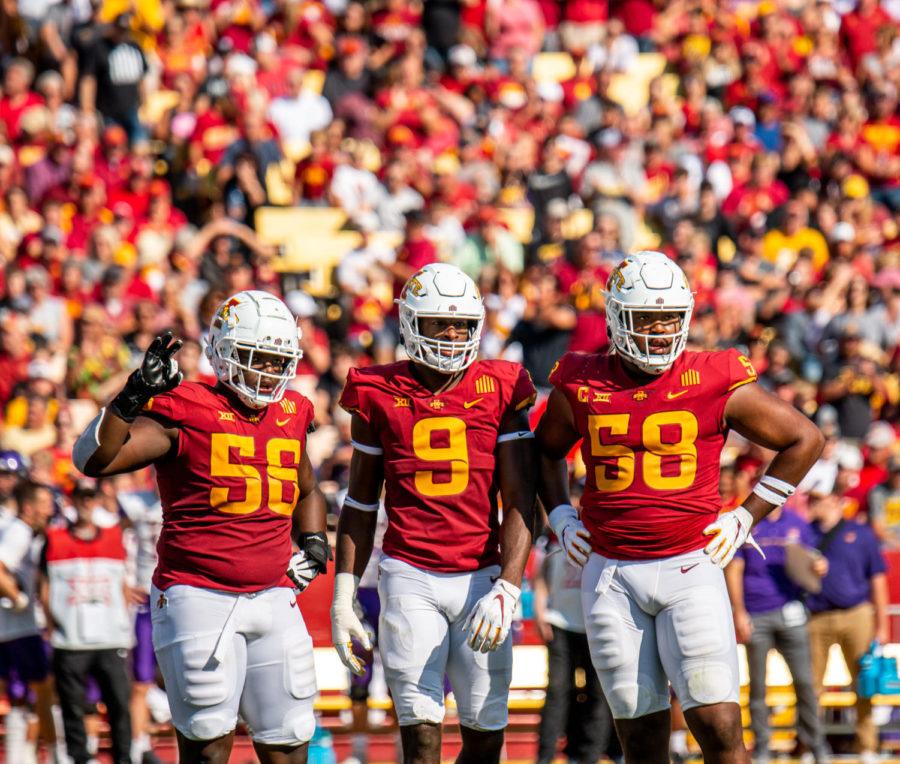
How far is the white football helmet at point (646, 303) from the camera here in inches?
230

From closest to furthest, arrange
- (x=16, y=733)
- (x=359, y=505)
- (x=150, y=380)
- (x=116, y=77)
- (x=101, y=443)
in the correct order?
1. (x=150, y=380)
2. (x=101, y=443)
3. (x=359, y=505)
4. (x=16, y=733)
5. (x=116, y=77)

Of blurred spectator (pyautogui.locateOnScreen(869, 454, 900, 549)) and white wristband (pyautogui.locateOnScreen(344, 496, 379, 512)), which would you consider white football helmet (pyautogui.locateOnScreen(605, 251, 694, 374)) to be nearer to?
white wristband (pyautogui.locateOnScreen(344, 496, 379, 512))

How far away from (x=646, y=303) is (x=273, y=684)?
1854mm

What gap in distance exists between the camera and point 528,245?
43.5 ft

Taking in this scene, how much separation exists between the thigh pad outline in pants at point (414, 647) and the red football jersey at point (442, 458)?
0.35ft

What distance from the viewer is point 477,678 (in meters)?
5.90

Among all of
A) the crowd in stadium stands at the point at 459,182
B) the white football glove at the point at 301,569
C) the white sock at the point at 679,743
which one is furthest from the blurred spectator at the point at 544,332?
the white football glove at the point at 301,569

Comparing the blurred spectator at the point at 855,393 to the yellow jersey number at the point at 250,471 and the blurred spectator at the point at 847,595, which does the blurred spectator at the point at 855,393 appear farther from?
the yellow jersey number at the point at 250,471

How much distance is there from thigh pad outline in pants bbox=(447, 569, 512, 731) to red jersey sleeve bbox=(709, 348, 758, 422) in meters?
1.06

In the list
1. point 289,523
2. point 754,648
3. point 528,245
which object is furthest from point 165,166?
point 289,523

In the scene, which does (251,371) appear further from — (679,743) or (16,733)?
(679,743)

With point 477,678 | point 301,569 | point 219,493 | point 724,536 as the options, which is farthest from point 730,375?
point 219,493

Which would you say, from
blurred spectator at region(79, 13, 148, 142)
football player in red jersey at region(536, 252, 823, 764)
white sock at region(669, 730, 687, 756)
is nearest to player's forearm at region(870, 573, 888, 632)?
white sock at region(669, 730, 687, 756)

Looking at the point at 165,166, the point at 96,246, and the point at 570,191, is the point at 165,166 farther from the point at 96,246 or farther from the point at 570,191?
the point at 570,191
